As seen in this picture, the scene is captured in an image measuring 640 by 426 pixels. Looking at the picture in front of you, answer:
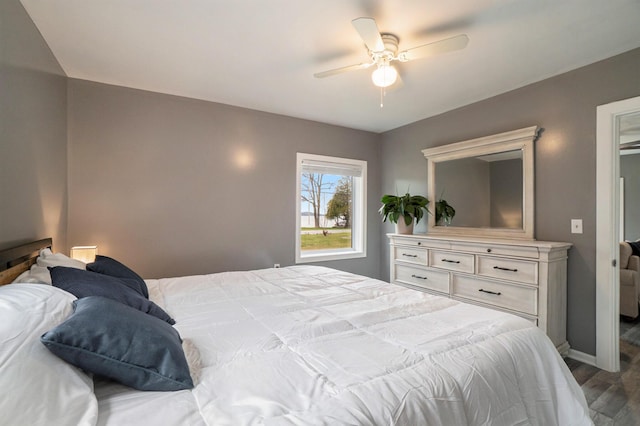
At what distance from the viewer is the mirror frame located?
286cm

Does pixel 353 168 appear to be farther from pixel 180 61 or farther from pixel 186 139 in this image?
pixel 180 61

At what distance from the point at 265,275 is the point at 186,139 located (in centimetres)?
177

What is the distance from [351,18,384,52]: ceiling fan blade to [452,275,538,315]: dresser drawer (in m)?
2.25

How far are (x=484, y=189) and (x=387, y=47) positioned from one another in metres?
1.98

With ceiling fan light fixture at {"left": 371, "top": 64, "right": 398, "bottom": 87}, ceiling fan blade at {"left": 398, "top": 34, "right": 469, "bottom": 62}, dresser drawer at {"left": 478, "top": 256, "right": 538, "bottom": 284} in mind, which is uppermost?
ceiling fan blade at {"left": 398, "top": 34, "right": 469, "bottom": 62}

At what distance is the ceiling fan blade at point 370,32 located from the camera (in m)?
1.64

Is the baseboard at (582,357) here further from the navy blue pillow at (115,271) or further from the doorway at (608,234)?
the navy blue pillow at (115,271)

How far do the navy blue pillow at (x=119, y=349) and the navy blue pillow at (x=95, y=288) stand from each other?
1.23 ft

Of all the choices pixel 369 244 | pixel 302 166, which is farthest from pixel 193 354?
pixel 369 244

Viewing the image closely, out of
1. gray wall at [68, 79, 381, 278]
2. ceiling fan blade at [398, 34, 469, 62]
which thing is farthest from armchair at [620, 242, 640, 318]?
gray wall at [68, 79, 381, 278]

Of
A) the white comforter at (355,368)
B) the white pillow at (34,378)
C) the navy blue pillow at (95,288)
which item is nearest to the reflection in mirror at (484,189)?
the white comforter at (355,368)

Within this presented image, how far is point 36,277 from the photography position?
1.46 m

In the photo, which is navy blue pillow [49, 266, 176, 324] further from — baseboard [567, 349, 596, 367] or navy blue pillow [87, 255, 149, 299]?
baseboard [567, 349, 596, 367]

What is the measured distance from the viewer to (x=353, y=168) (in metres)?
4.36
